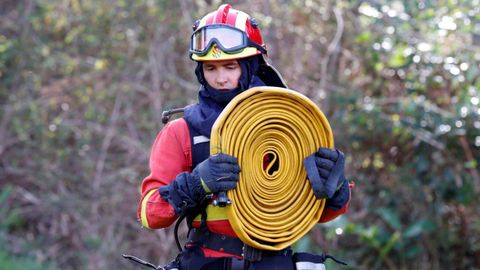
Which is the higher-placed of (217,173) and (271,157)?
(217,173)

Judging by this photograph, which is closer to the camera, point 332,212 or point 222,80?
point 222,80

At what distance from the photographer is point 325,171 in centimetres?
433

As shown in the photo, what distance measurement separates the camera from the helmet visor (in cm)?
441

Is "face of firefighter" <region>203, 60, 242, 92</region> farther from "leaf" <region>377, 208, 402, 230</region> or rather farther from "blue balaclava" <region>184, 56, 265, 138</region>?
"leaf" <region>377, 208, 402, 230</region>

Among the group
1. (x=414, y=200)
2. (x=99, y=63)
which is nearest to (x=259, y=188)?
(x=414, y=200)

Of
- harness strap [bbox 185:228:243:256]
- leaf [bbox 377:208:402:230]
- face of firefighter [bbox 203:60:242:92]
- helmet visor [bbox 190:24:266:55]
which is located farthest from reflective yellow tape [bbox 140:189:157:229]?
leaf [bbox 377:208:402:230]

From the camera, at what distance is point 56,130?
10.8 metres

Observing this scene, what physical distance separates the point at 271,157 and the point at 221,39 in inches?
23.7

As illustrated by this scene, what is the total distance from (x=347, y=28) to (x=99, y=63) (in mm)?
2735

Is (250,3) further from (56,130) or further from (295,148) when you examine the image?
(295,148)

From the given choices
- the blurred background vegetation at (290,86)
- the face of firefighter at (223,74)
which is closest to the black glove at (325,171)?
the face of firefighter at (223,74)

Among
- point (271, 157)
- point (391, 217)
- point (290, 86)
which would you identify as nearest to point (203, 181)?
point (271, 157)

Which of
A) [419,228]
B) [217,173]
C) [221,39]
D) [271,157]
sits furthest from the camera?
[419,228]

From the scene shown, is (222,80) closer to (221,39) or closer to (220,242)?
(221,39)
